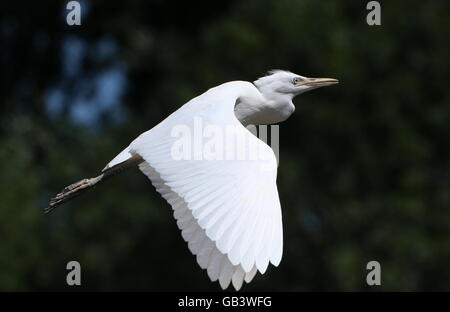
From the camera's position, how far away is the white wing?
5.15 m

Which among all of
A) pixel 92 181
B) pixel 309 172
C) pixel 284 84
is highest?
pixel 284 84

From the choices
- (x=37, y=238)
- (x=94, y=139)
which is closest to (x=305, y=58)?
(x=94, y=139)

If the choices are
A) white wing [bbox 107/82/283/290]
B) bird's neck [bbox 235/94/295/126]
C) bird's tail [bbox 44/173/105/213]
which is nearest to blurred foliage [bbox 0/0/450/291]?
bird's neck [bbox 235/94/295/126]

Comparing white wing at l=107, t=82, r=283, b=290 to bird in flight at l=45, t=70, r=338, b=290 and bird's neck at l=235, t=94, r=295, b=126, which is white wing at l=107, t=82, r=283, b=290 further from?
bird's neck at l=235, t=94, r=295, b=126

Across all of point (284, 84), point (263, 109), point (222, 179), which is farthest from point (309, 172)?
point (222, 179)

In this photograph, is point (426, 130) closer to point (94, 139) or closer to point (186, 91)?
point (186, 91)

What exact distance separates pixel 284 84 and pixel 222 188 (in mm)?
1897

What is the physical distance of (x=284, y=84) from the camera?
7.20 m

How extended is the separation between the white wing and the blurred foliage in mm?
6858

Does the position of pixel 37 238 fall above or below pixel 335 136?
below

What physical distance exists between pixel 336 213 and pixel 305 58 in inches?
79.2

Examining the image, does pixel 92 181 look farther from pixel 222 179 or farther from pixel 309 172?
pixel 309 172

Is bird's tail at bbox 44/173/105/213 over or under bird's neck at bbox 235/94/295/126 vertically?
under

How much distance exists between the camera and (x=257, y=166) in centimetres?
570
